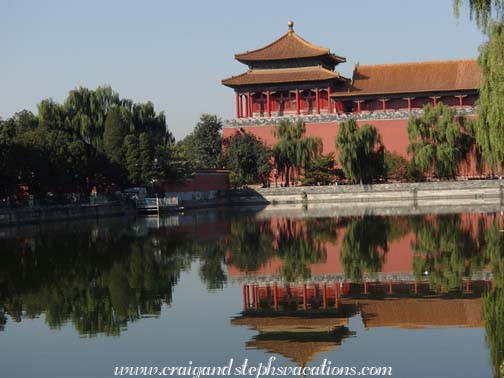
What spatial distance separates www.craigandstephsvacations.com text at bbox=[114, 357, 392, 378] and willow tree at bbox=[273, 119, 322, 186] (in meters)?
34.6

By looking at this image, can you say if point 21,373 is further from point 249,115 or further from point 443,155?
point 249,115

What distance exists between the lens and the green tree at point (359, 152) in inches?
1631

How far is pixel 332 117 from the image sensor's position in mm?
46156

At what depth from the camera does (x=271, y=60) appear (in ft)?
159

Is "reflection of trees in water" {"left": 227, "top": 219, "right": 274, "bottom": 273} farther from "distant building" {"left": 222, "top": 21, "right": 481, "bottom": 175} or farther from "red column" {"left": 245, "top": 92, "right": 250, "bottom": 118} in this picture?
"red column" {"left": 245, "top": 92, "right": 250, "bottom": 118}

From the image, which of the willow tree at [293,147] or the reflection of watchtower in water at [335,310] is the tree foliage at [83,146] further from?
the reflection of watchtower in water at [335,310]

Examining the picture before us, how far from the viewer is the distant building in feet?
150

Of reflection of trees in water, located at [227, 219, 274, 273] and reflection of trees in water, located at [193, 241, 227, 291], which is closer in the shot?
reflection of trees in water, located at [193, 241, 227, 291]

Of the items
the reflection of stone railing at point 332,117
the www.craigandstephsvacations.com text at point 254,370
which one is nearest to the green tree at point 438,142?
the reflection of stone railing at point 332,117

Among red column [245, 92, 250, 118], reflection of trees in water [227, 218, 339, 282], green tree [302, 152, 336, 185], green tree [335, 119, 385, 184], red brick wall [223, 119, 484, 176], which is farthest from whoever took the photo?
red column [245, 92, 250, 118]

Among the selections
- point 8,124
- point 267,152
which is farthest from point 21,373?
point 267,152

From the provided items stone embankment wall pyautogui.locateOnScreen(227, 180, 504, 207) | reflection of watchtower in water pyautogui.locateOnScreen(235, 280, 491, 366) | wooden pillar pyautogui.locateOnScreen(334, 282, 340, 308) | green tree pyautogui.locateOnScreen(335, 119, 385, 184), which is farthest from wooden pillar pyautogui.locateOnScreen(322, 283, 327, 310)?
green tree pyautogui.locateOnScreen(335, 119, 385, 184)

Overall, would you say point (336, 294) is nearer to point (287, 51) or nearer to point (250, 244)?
point (250, 244)

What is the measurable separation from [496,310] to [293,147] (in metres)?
32.9
